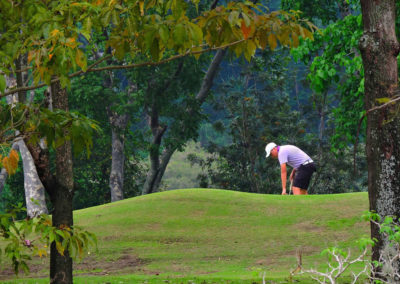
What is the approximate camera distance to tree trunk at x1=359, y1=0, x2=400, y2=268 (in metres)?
7.24

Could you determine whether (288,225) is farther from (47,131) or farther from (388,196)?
(47,131)

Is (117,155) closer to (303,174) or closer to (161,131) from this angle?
(161,131)

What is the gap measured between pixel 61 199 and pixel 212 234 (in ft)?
18.8

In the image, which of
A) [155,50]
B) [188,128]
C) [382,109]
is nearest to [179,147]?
[188,128]

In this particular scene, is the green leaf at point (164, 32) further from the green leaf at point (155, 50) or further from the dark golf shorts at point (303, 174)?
the dark golf shorts at point (303, 174)

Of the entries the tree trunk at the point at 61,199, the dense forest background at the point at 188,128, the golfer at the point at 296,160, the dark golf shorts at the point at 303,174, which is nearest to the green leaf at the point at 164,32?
the tree trunk at the point at 61,199

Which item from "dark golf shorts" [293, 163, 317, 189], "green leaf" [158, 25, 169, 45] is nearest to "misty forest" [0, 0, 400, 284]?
"green leaf" [158, 25, 169, 45]

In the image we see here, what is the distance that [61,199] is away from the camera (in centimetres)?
763

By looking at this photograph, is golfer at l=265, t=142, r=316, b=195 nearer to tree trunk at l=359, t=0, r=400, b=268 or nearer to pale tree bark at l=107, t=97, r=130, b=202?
tree trunk at l=359, t=0, r=400, b=268

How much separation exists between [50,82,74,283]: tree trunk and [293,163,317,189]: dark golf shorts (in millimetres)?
8163

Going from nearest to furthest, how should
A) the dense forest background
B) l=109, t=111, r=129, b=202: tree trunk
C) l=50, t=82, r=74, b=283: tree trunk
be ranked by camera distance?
1. l=50, t=82, r=74, b=283: tree trunk
2. the dense forest background
3. l=109, t=111, r=129, b=202: tree trunk

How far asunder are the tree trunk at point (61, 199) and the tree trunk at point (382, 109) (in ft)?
11.2

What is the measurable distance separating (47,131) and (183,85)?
72.2ft

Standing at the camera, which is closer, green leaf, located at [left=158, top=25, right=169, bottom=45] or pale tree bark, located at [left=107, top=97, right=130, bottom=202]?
green leaf, located at [left=158, top=25, right=169, bottom=45]
